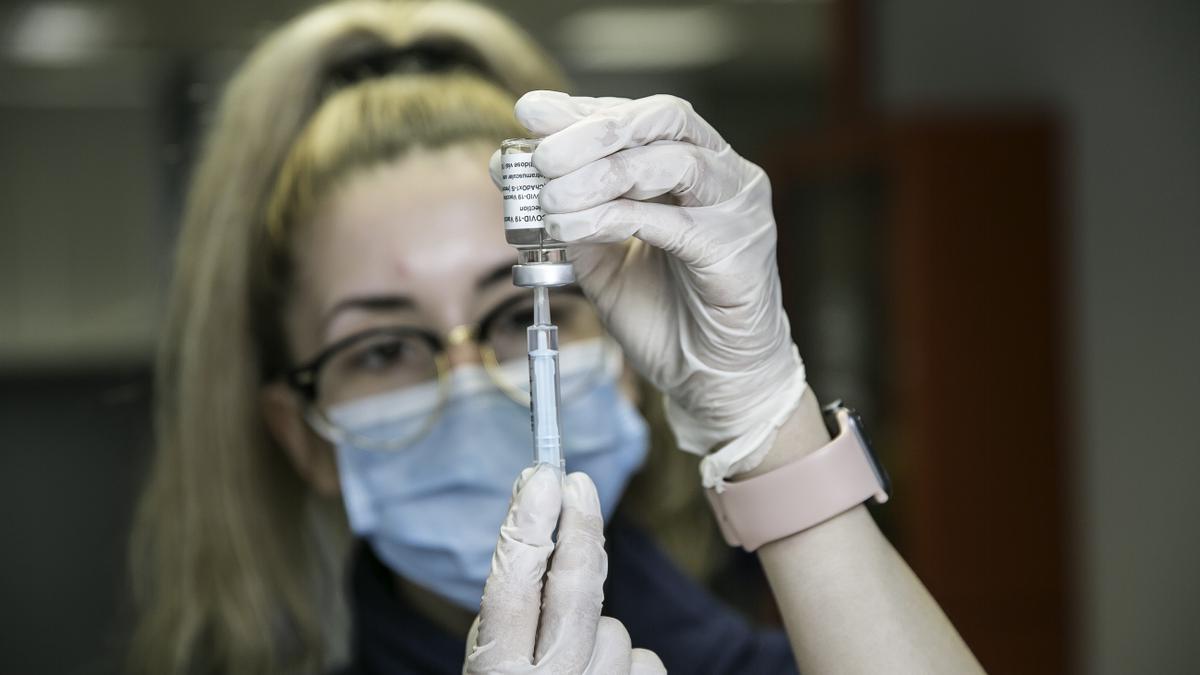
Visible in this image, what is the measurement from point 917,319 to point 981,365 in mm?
183

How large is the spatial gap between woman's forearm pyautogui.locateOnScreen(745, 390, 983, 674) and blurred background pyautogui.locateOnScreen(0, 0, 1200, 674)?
136cm

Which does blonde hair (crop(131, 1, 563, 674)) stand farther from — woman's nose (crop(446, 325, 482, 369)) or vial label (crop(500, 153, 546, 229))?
vial label (crop(500, 153, 546, 229))

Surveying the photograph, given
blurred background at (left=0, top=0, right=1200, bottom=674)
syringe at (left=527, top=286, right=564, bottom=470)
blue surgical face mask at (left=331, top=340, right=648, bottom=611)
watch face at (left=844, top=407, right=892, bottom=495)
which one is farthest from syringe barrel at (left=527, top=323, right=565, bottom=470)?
blurred background at (left=0, top=0, right=1200, bottom=674)

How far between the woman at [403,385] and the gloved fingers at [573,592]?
129 mm

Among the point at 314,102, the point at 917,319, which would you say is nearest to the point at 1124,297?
the point at 917,319

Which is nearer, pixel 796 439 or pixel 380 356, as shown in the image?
pixel 796 439

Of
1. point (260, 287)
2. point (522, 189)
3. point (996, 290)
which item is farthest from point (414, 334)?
point (996, 290)

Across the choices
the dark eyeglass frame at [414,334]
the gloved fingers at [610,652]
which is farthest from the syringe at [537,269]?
the dark eyeglass frame at [414,334]

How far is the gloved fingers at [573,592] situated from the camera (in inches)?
28.2

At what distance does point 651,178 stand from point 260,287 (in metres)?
0.70

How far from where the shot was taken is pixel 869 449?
821 millimetres

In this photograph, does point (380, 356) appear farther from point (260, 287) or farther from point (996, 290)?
point (996, 290)

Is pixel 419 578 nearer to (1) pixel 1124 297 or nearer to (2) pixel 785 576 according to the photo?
(2) pixel 785 576

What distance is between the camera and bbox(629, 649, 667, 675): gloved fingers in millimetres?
754
